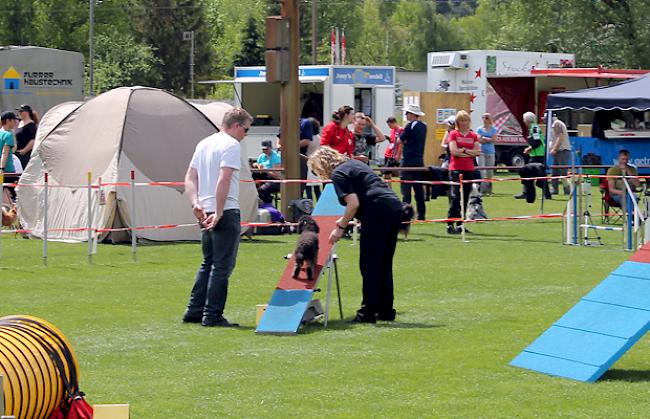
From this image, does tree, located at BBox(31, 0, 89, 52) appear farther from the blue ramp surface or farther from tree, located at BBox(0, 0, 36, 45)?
the blue ramp surface

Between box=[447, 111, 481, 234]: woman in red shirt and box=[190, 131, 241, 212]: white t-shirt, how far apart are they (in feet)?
28.2

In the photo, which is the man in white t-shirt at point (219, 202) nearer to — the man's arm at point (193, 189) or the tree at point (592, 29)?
the man's arm at point (193, 189)

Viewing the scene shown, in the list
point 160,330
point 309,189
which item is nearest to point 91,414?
point 160,330

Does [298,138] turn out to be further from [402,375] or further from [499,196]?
[402,375]

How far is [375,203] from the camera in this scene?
11.1 metres

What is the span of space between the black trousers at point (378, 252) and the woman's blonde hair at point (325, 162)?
467 mm

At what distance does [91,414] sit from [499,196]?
2162 centimetres

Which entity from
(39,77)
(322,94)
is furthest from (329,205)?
(322,94)

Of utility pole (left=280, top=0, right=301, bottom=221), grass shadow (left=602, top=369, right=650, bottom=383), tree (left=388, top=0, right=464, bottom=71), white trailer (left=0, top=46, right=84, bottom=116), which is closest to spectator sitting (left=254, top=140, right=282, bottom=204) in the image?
utility pole (left=280, top=0, right=301, bottom=221)

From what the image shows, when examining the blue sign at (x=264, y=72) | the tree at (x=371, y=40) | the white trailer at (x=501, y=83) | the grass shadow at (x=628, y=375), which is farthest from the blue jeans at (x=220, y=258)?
the tree at (x=371, y=40)

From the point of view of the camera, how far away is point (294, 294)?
439 inches

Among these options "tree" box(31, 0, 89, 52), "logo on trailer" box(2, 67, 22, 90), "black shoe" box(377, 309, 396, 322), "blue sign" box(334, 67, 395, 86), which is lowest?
"black shoe" box(377, 309, 396, 322)

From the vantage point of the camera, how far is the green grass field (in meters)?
8.12

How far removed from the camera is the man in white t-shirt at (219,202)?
36.2 ft
